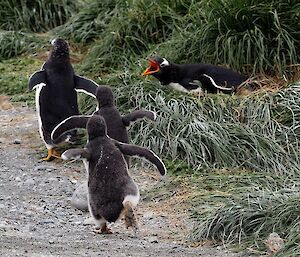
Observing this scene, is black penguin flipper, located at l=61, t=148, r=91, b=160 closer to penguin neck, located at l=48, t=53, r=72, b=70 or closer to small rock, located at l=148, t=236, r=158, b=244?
small rock, located at l=148, t=236, r=158, b=244

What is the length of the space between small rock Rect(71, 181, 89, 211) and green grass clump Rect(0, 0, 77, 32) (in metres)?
5.91

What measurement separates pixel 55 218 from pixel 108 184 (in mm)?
756

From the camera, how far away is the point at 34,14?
13.6 metres

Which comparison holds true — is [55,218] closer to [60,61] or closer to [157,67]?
[60,61]

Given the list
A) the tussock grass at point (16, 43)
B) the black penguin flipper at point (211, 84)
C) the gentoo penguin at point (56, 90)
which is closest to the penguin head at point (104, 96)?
the gentoo penguin at point (56, 90)

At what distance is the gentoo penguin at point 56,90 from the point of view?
908cm

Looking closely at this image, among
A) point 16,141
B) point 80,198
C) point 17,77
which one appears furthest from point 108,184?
point 17,77

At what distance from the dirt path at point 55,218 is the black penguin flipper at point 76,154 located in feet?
1.76

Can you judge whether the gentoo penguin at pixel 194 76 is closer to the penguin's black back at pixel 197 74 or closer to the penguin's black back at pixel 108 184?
the penguin's black back at pixel 197 74

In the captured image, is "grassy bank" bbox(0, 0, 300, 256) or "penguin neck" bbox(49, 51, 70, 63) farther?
"penguin neck" bbox(49, 51, 70, 63)

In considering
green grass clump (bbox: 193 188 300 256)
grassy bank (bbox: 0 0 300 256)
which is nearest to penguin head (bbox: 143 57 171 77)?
grassy bank (bbox: 0 0 300 256)

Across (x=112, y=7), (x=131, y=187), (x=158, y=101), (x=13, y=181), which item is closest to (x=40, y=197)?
(x=13, y=181)

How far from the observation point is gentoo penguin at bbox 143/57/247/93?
33.2 ft

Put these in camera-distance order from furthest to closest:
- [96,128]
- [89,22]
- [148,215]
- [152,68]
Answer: [89,22], [152,68], [148,215], [96,128]
